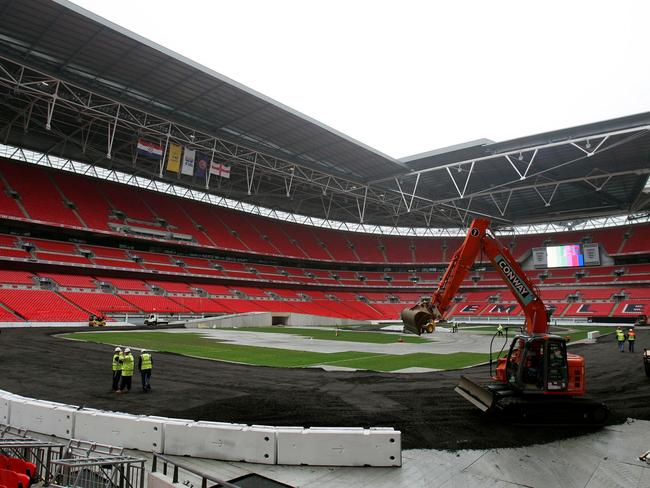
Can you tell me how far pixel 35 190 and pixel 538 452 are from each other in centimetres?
5611

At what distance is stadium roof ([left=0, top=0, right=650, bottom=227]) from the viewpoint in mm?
29000

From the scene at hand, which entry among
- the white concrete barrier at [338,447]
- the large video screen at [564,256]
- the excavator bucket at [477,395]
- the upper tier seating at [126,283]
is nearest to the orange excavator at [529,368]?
the excavator bucket at [477,395]

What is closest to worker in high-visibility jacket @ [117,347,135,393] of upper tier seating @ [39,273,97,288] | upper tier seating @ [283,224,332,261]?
upper tier seating @ [39,273,97,288]

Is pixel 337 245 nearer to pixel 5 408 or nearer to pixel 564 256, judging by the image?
pixel 564 256

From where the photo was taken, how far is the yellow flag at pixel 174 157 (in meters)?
38.2

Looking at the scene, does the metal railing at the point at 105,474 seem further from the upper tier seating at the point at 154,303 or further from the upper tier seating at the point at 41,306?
the upper tier seating at the point at 154,303

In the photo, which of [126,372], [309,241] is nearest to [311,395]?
[126,372]

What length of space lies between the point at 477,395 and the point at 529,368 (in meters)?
1.49

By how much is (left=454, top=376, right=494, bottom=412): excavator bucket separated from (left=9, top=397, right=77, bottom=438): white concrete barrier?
930 cm

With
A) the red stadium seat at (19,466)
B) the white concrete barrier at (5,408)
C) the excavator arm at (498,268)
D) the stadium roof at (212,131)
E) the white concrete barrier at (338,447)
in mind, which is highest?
the stadium roof at (212,131)

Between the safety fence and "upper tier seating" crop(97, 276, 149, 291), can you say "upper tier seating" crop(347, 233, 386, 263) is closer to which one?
"upper tier seating" crop(97, 276, 149, 291)

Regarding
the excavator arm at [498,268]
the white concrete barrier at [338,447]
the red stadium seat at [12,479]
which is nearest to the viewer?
the red stadium seat at [12,479]

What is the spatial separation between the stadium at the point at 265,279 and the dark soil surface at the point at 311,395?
11 cm

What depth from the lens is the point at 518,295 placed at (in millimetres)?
11195
